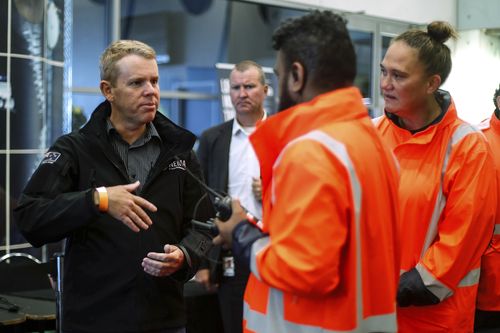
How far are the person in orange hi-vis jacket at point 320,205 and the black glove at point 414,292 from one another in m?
0.52

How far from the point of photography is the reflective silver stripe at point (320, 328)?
184 cm

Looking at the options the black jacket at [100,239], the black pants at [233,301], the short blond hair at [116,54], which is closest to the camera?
the black jacket at [100,239]

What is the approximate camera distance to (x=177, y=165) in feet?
8.98

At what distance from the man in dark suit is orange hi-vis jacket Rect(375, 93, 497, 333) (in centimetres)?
151

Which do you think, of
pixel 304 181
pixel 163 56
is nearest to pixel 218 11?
pixel 163 56

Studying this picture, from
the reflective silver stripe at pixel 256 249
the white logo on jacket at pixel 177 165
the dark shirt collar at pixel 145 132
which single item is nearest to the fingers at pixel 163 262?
the white logo on jacket at pixel 177 165

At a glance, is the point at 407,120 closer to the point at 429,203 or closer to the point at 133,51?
the point at 429,203

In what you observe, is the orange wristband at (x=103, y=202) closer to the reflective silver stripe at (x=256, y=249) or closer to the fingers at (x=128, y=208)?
the fingers at (x=128, y=208)

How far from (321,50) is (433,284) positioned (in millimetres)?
1046

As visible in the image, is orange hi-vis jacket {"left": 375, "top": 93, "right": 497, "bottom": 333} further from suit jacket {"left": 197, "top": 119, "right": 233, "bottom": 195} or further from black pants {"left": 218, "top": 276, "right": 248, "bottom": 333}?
suit jacket {"left": 197, "top": 119, "right": 233, "bottom": 195}

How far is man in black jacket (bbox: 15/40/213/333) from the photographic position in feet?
8.18

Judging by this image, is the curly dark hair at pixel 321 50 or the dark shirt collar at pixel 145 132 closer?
the curly dark hair at pixel 321 50

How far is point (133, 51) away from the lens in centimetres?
278

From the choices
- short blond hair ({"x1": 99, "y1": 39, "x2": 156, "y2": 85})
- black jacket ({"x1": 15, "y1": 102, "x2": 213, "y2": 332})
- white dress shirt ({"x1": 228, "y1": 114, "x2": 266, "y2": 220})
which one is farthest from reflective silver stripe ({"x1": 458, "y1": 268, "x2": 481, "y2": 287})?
white dress shirt ({"x1": 228, "y1": 114, "x2": 266, "y2": 220})
